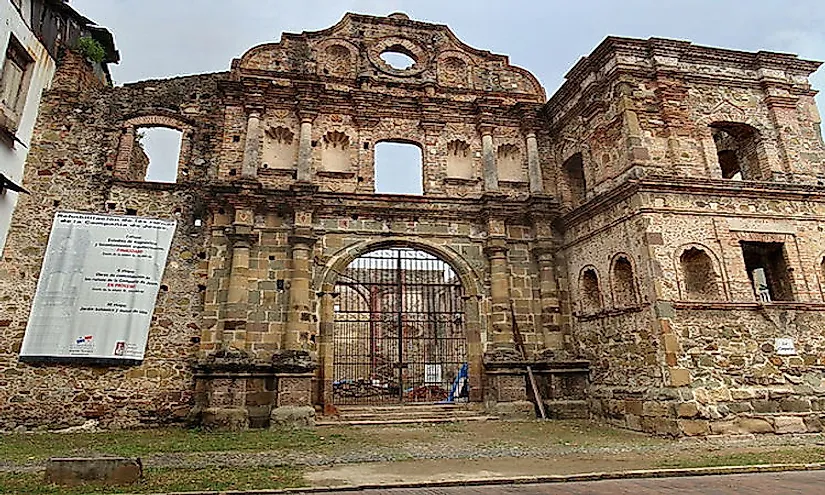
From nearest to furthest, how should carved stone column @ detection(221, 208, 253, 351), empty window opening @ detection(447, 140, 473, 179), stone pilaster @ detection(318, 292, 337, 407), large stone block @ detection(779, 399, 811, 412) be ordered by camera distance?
large stone block @ detection(779, 399, 811, 412)
carved stone column @ detection(221, 208, 253, 351)
stone pilaster @ detection(318, 292, 337, 407)
empty window opening @ detection(447, 140, 473, 179)

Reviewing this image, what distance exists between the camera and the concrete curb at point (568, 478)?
5215mm

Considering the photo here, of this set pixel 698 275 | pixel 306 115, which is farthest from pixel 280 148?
pixel 698 275

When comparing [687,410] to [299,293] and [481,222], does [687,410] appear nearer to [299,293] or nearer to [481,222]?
[481,222]

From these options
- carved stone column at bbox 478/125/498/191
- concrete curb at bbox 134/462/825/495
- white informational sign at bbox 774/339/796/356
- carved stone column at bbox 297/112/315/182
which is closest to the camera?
concrete curb at bbox 134/462/825/495

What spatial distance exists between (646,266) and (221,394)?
8.39 m

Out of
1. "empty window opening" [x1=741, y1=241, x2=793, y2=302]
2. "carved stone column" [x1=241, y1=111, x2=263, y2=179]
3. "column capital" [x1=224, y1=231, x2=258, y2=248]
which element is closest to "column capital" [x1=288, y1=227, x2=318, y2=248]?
"column capital" [x1=224, y1=231, x2=258, y2=248]

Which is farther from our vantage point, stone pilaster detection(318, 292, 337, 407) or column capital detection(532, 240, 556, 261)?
column capital detection(532, 240, 556, 261)

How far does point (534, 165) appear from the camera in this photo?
45.2 ft

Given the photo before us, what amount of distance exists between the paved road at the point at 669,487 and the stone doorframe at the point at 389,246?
653 centimetres

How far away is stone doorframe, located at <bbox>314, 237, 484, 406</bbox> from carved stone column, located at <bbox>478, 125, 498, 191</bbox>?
1972 millimetres

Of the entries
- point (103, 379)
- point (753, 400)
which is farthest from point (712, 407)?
point (103, 379)

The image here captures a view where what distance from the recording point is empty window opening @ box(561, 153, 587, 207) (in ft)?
45.3

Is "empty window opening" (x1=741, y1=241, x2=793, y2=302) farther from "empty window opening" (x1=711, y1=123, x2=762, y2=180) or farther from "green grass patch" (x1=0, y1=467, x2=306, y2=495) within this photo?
"green grass patch" (x1=0, y1=467, x2=306, y2=495)

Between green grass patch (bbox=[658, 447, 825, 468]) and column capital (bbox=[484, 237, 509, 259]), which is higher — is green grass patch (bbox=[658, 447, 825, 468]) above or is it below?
below
